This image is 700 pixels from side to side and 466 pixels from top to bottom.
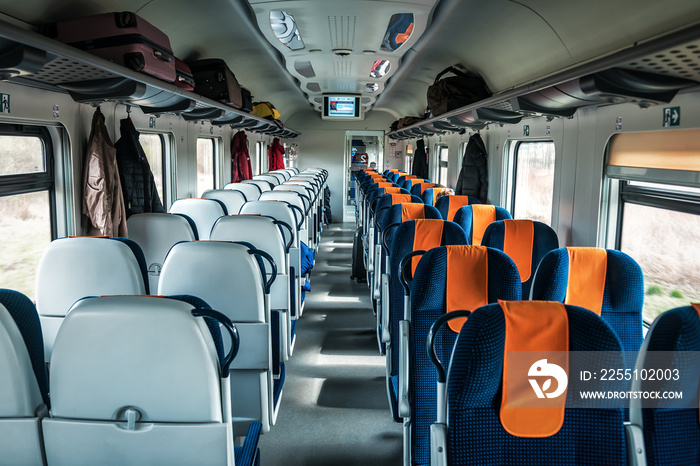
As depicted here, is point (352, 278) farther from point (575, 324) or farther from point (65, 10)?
point (575, 324)

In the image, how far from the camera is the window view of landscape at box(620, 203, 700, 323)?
372 centimetres

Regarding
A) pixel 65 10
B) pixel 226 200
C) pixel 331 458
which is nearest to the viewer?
pixel 331 458

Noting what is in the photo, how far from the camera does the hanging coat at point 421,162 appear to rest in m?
15.4

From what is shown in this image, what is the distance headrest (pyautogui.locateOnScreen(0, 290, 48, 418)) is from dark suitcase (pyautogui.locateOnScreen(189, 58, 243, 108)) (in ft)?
18.1

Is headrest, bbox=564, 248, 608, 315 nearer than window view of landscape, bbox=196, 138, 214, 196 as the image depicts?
Yes

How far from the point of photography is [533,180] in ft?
22.9

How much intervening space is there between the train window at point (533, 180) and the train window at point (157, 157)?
4.93 metres

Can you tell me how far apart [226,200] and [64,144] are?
2.62 metres

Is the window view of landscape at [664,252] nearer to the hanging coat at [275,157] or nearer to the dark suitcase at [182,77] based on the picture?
the dark suitcase at [182,77]

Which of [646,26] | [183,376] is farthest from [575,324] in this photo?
[646,26]

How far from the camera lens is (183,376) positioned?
1772 mm

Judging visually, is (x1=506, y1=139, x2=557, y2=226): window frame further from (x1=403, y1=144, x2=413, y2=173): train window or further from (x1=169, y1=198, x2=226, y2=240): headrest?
(x1=403, y1=144, x2=413, y2=173): train window

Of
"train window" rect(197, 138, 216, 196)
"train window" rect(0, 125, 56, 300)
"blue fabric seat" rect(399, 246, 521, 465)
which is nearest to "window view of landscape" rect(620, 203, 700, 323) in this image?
"blue fabric seat" rect(399, 246, 521, 465)

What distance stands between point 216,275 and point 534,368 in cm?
172
